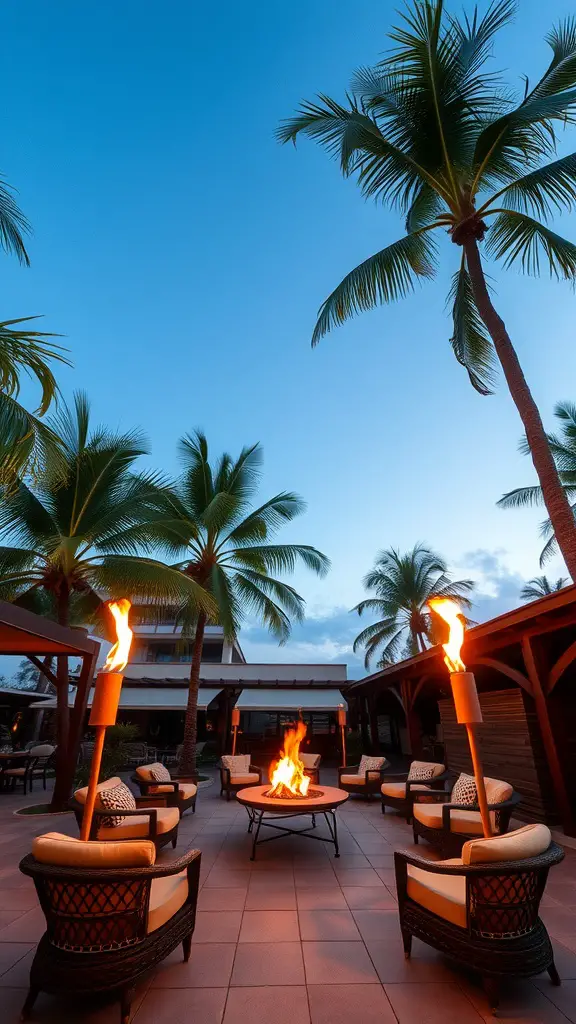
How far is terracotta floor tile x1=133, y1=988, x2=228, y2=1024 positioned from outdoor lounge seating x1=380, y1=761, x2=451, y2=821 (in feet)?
15.6

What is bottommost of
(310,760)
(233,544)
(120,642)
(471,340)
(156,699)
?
(310,760)

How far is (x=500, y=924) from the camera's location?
246 cm

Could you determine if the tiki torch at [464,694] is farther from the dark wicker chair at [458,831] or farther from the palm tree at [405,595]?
the palm tree at [405,595]

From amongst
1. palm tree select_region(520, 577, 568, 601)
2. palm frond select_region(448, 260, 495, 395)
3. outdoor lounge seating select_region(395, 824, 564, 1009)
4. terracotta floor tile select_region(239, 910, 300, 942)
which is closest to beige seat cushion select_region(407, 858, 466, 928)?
outdoor lounge seating select_region(395, 824, 564, 1009)

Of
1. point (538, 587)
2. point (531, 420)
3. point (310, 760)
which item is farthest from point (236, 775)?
point (538, 587)

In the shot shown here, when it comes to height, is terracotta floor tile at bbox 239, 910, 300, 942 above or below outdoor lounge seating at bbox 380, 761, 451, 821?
below

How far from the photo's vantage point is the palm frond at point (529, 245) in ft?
21.3

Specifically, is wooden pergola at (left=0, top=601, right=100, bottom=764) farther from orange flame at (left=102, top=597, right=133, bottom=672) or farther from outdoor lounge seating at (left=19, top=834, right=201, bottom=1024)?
outdoor lounge seating at (left=19, top=834, right=201, bottom=1024)

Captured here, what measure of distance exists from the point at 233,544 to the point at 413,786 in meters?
7.24

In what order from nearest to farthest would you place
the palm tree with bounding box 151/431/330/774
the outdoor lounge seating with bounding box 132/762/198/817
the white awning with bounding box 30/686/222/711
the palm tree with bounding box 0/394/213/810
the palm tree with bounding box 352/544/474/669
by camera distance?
the outdoor lounge seating with bounding box 132/762/198/817 → the palm tree with bounding box 0/394/213/810 → the palm tree with bounding box 151/431/330/774 → the white awning with bounding box 30/686/222/711 → the palm tree with bounding box 352/544/474/669

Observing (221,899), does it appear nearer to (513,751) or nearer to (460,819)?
(460,819)

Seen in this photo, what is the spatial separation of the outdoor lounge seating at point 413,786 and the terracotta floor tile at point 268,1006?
14.9ft

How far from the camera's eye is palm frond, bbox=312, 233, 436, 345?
730cm

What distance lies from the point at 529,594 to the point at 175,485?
1221 inches
